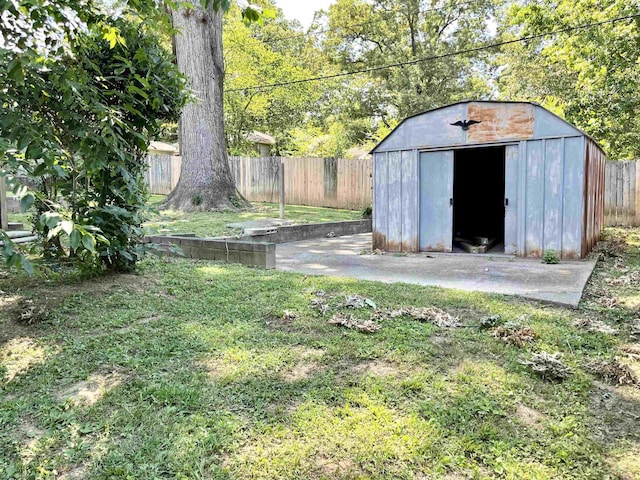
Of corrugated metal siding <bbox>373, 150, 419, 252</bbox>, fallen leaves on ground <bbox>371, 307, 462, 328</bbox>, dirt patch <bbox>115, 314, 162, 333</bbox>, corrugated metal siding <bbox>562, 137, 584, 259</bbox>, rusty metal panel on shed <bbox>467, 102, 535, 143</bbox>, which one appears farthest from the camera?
corrugated metal siding <bbox>373, 150, 419, 252</bbox>

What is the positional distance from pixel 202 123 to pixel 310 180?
4977 mm

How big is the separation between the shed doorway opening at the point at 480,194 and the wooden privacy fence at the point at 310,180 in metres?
4.10

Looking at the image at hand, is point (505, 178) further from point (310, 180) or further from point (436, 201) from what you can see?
point (310, 180)

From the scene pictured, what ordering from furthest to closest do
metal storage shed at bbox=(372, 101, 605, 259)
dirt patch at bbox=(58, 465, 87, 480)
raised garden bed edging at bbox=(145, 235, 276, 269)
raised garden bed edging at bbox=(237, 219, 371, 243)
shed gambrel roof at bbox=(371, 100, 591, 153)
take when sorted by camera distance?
1. raised garden bed edging at bbox=(237, 219, 371, 243)
2. shed gambrel roof at bbox=(371, 100, 591, 153)
3. metal storage shed at bbox=(372, 101, 605, 259)
4. raised garden bed edging at bbox=(145, 235, 276, 269)
5. dirt patch at bbox=(58, 465, 87, 480)

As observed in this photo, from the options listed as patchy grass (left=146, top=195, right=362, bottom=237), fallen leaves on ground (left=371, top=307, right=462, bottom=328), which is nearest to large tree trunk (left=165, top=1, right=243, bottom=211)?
patchy grass (left=146, top=195, right=362, bottom=237)

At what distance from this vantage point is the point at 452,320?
139 inches

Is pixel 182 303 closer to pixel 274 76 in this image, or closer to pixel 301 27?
pixel 274 76

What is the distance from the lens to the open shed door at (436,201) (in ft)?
25.1

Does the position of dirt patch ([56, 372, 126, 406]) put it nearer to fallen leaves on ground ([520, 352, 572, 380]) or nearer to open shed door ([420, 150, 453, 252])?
fallen leaves on ground ([520, 352, 572, 380])

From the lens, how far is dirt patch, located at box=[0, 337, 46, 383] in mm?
2551

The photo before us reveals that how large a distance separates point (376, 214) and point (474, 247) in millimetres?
1753

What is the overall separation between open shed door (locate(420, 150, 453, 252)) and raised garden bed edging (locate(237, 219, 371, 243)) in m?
2.81

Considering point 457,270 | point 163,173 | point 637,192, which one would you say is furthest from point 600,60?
point 163,173

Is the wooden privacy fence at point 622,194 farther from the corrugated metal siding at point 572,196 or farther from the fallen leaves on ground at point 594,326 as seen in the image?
the fallen leaves on ground at point 594,326
